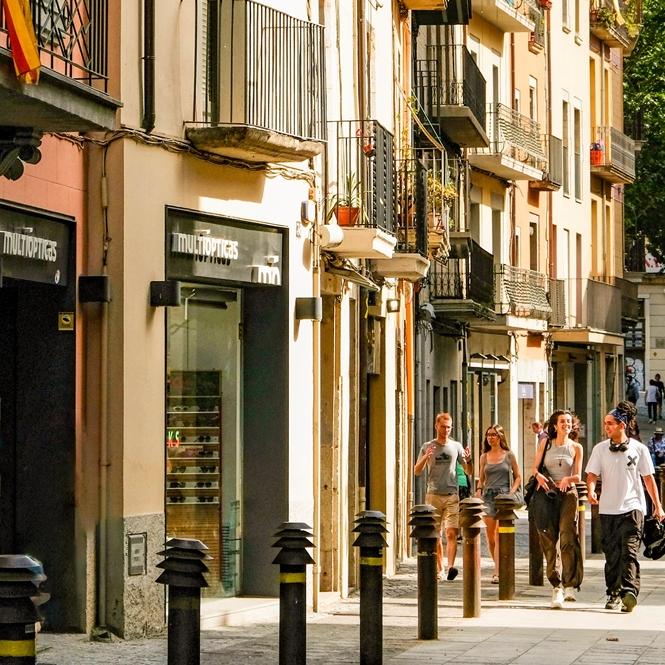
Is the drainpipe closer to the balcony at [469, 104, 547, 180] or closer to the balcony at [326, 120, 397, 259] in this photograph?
the balcony at [326, 120, 397, 259]

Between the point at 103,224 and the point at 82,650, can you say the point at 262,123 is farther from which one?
the point at 82,650

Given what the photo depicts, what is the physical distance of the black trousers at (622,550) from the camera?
18953 mm

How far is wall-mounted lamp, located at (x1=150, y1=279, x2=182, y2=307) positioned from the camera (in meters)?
16.0

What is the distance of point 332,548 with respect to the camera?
2059 centimetres

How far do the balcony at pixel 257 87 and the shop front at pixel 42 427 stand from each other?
6.68 feet

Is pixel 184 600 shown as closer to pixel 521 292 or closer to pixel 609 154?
pixel 521 292

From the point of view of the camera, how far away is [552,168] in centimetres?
4734

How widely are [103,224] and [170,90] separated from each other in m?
1.50

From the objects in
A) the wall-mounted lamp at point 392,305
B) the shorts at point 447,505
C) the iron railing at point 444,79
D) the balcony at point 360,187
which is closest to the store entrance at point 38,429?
the balcony at point 360,187

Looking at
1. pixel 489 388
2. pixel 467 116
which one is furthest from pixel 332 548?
pixel 489 388

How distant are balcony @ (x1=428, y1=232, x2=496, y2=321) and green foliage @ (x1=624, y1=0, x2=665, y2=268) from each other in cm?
2448

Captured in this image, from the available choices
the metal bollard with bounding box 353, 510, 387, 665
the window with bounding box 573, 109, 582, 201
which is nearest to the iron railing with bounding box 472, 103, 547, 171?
the window with bounding box 573, 109, 582, 201

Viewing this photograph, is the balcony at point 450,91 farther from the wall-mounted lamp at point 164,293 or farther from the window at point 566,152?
the wall-mounted lamp at point 164,293

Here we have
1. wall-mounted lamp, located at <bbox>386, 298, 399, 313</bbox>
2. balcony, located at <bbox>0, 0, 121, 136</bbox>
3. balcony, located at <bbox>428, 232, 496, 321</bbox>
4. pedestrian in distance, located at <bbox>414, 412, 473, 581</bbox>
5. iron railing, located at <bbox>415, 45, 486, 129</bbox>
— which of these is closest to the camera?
balcony, located at <bbox>0, 0, 121, 136</bbox>
